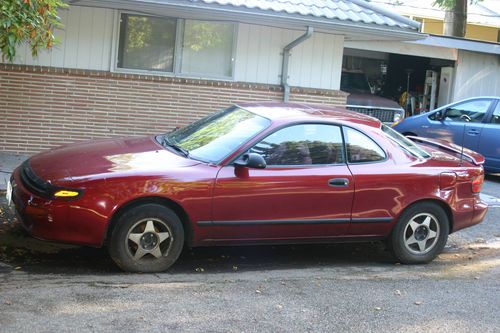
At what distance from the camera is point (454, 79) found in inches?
670

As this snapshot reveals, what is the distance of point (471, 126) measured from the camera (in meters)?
11.4

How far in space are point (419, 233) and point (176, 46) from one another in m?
5.99

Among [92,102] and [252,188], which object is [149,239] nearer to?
[252,188]

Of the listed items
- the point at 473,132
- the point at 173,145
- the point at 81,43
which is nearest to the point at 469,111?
the point at 473,132

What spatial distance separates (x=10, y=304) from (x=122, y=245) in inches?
Answer: 43.3

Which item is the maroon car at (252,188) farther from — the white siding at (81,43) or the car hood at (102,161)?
the white siding at (81,43)

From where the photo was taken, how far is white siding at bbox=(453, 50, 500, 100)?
17016 millimetres

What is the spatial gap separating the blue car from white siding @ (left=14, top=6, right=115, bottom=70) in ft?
19.6

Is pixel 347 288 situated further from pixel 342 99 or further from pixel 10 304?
pixel 342 99

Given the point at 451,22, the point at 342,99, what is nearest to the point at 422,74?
the point at 451,22

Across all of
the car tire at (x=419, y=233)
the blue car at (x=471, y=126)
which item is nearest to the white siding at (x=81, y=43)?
the blue car at (x=471, y=126)

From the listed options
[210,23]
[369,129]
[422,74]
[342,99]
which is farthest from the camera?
A: [422,74]

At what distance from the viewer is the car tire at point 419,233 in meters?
6.33

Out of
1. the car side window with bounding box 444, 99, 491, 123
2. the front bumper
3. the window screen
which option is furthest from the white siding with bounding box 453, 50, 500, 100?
the front bumper
